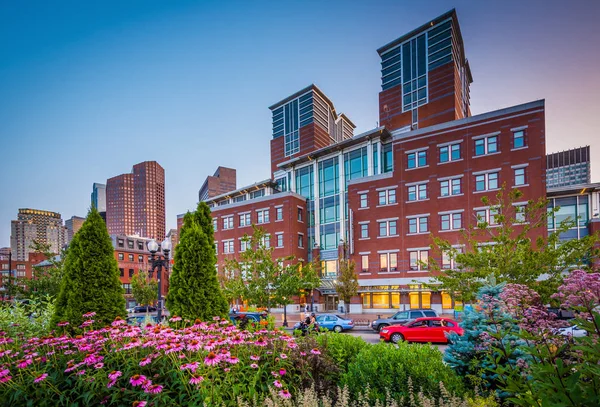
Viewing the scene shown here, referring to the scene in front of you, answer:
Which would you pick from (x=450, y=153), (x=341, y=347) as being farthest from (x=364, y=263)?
(x=341, y=347)

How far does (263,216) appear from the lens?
46.1 m

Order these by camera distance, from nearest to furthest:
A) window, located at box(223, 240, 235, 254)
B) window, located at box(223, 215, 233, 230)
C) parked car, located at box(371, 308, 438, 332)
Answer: parked car, located at box(371, 308, 438, 332)
window, located at box(223, 240, 235, 254)
window, located at box(223, 215, 233, 230)

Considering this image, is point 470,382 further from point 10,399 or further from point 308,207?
point 308,207

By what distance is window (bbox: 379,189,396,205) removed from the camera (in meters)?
36.1

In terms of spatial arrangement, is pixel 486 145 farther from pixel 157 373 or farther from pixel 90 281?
pixel 157 373

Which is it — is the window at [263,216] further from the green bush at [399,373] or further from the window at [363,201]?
the green bush at [399,373]

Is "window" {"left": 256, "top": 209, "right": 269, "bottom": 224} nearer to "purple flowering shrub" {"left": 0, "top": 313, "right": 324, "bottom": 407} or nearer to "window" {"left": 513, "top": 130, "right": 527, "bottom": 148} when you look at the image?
"window" {"left": 513, "top": 130, "right": 527, "bottom": 148}

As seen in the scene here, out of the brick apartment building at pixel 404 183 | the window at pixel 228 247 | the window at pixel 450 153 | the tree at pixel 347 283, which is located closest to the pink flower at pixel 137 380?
the brick apartment building at pixel 404 183

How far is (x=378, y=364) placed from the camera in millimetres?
6523

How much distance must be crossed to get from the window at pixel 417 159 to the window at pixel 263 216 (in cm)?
2049

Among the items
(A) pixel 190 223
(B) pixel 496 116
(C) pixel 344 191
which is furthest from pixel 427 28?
(A) pixel 190 223

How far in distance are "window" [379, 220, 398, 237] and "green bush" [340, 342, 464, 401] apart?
96.7ft

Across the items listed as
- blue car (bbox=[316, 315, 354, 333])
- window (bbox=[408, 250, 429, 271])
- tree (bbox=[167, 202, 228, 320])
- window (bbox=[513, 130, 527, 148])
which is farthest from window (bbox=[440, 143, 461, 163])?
tree (bbox=[167, 202, 228, 320])

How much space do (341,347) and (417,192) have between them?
2976cm
